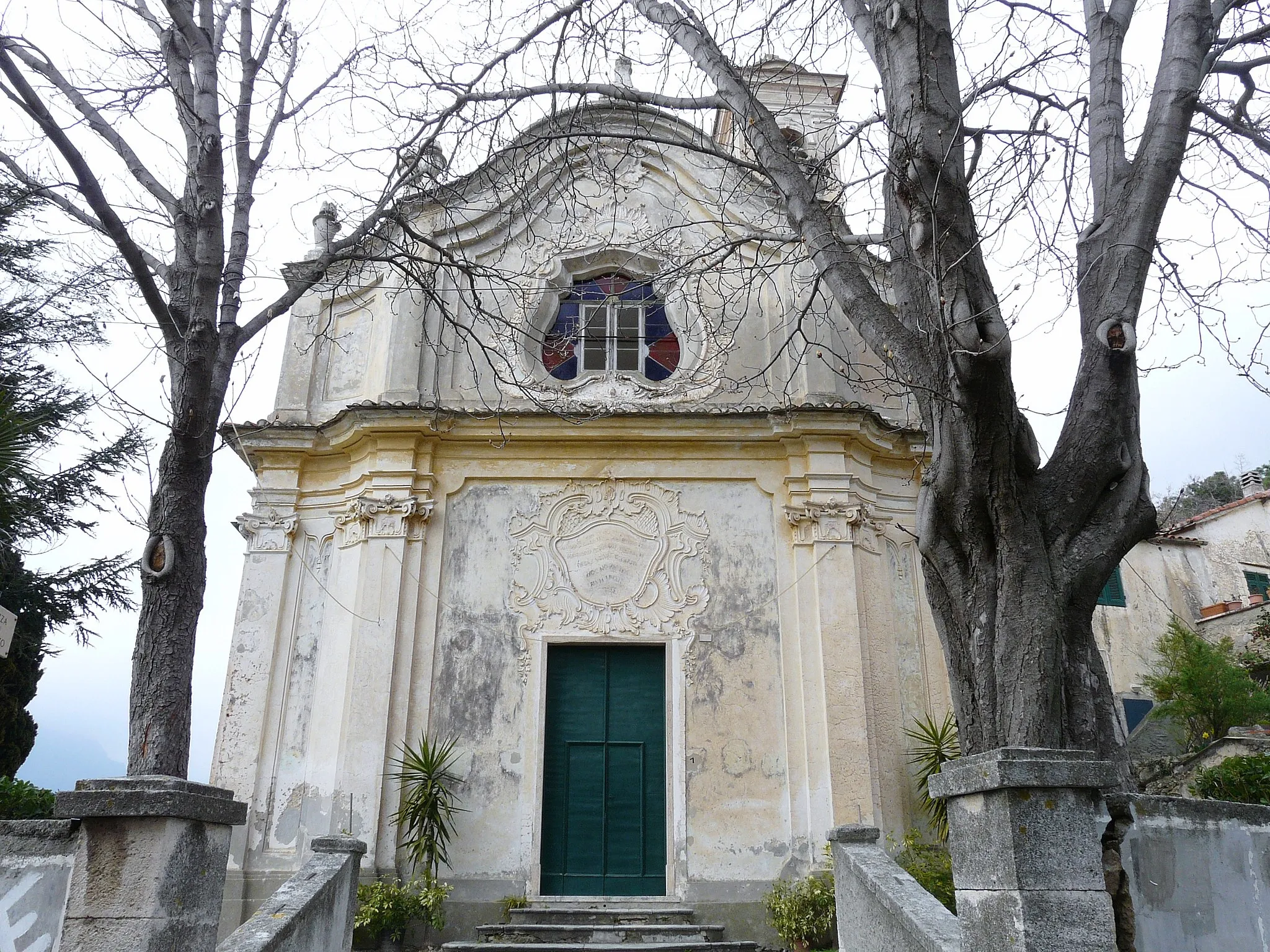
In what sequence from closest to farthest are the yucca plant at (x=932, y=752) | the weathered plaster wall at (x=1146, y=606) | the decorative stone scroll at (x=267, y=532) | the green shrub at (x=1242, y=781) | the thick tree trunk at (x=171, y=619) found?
the thick tree trunk at (x=171, y=619) < the green shrub at (x=1242, y=781) < the yucca plant at (x=932, y=752) < the decorative stone scroll at (x=267, y=532) < the weathered plaster wall at (x=1146, y=606)

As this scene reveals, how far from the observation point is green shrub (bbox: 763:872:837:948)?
27.6 feet

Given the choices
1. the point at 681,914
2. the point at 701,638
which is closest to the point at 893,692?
the point at 701,638

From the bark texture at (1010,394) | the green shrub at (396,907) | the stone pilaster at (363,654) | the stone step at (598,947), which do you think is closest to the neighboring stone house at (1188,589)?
the stone step at (598,947)

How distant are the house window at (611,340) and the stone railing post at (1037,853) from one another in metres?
8.05

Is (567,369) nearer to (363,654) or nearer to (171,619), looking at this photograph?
(363,654)

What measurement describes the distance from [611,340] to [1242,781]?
7.86m

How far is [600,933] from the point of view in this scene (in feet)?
27.1

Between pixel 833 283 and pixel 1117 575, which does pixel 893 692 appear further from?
pixel 1117 575

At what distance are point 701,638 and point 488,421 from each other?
3.32 metres

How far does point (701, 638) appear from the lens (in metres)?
10.1

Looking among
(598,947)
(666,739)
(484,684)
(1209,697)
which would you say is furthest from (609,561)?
(1209,697)

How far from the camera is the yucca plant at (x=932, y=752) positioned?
9203 mm

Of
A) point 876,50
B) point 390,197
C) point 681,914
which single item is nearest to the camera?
point 876,50

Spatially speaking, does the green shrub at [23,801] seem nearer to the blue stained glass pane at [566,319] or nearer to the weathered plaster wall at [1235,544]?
the blue stained glass pane at [566,319]
